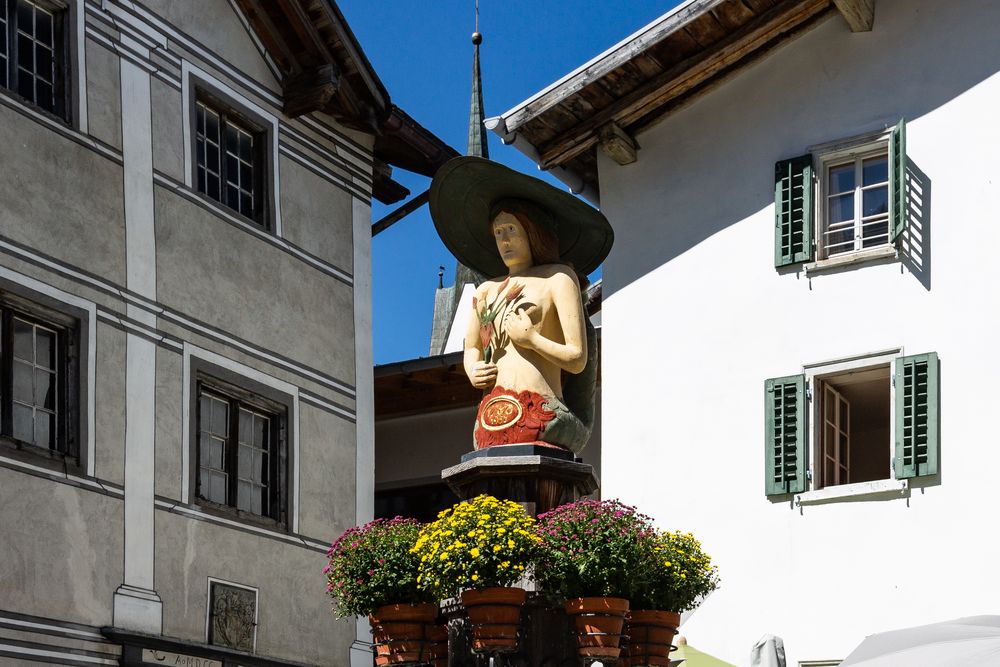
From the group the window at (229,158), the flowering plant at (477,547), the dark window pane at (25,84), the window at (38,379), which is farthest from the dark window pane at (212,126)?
the flowering plant at (477,547)

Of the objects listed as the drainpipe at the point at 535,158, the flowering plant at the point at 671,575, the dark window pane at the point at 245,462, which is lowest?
the flowering plant at the point at 671,575

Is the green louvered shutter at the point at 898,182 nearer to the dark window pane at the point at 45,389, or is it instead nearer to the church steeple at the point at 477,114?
the dark window pane at the point at 45,389

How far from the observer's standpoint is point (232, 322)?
51.9 ft

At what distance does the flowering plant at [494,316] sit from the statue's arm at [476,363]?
0.17 ft

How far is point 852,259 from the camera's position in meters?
16.7

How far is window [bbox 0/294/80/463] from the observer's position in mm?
13312

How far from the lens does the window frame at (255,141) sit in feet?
52.2

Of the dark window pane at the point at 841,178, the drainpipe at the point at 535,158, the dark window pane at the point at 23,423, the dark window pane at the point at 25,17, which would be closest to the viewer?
the dark window pane at the point at 23,423

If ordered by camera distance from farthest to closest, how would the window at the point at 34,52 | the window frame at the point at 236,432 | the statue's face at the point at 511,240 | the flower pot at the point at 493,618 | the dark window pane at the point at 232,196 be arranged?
the dark window pane at the point at 232,196 → the window frame at the point at 236,432 → the window at the point at 34,52 → the statue's face at the point at 511,240 → the flower pot at the point at 493,618

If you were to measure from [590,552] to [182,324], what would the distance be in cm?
792

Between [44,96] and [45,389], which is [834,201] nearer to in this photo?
[44,96]

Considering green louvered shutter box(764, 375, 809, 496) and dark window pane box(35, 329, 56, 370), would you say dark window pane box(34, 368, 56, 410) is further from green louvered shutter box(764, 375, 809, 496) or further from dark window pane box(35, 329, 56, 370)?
green louvered shutter box(764, 375, 809, 496)

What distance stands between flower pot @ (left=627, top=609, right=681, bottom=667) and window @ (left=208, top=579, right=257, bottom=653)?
7.18 metres

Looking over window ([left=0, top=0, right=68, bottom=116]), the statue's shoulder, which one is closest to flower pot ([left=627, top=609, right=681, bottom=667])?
the statue's shoulder
